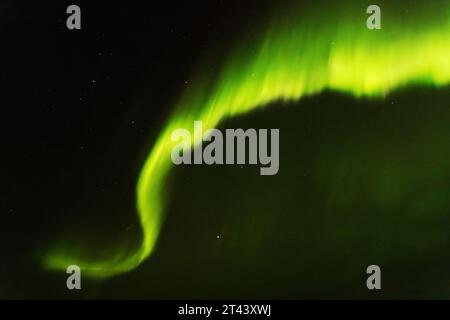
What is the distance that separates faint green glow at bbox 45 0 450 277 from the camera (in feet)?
3.95

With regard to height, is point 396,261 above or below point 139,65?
below

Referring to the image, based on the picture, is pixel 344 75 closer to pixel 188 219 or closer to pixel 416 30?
pixel 416 30

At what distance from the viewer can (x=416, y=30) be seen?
1.21m

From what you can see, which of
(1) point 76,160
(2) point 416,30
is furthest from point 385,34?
(1) point 76,160

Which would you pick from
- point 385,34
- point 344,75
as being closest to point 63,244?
point 344,75

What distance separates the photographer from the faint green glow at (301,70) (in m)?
Result: 1.21

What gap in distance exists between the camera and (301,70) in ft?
3.98

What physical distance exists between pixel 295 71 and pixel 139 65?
36cm

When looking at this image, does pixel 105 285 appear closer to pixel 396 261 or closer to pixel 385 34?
pixel 396 261

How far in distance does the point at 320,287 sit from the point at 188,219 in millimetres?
347

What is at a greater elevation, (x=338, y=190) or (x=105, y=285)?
(x=338, y=190)
